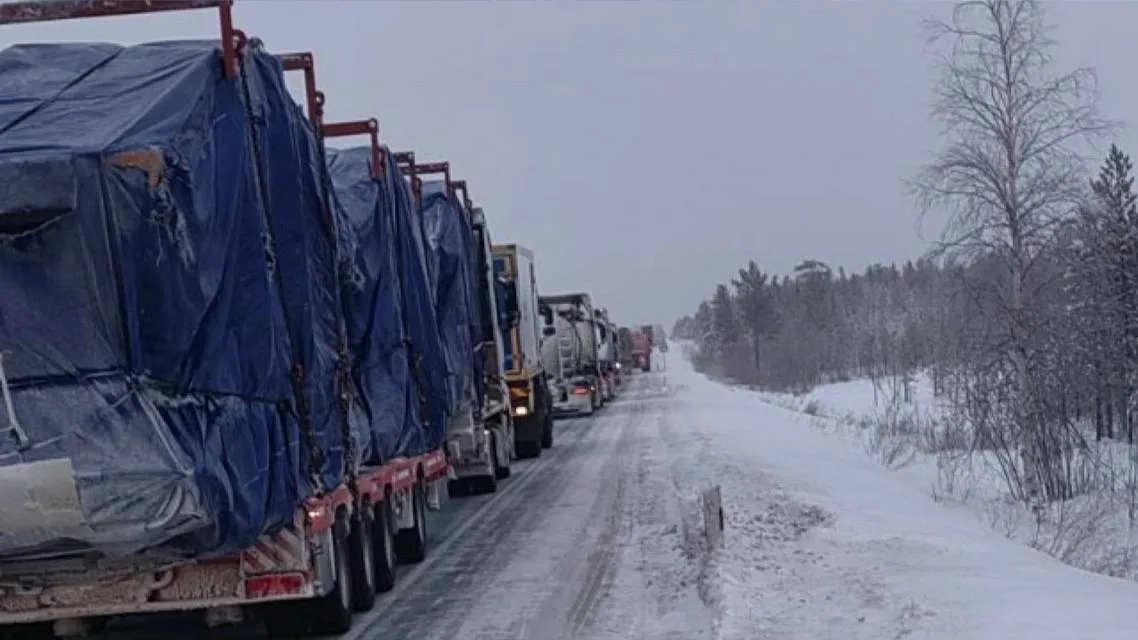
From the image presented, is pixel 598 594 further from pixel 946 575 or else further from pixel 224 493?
pixel 224 493

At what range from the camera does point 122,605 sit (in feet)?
27.6

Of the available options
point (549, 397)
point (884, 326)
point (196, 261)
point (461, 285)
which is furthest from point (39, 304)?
point (884, 326)

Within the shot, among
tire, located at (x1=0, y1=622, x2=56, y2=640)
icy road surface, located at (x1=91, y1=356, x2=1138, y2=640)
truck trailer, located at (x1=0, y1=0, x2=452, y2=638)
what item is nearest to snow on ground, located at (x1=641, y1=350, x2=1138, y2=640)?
icy road surface, located at (x1=91, y1=356, x2=1138, y2=640)

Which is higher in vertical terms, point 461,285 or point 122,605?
point 461,285

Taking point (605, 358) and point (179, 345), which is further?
point (605, 358)

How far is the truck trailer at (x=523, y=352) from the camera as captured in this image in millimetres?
24719

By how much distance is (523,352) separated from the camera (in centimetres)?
2664

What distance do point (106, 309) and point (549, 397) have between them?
2397 centimetres

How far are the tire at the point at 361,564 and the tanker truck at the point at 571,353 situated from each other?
966 inches

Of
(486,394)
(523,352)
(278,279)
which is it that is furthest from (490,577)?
(523,352)

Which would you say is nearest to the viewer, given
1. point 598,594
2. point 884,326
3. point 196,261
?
point 196,261

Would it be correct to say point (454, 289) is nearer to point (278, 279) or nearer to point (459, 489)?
point (459, 489)

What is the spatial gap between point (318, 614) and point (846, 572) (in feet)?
13.4

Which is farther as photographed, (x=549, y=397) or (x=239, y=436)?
(x=549, y=397)
